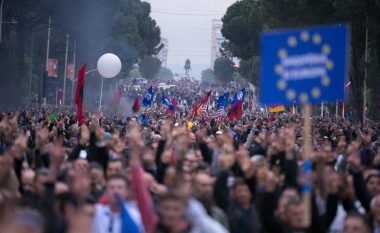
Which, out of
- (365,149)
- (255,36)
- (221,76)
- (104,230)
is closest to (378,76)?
(365,149)

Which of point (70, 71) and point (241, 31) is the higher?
point (241, 31)

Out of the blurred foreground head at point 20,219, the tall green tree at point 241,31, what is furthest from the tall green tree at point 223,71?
the blurred foreground head at point 20,219

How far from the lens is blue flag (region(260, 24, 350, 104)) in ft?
30.0

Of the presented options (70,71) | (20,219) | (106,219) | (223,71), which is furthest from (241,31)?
(20,219)

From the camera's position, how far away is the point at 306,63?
9.11 m

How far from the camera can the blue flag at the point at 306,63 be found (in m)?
9.14

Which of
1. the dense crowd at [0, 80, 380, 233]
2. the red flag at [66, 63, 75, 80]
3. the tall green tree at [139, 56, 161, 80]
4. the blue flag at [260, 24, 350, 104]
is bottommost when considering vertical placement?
the tall green tree at [139, 56, 161, 80]

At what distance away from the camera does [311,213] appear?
9.17 m

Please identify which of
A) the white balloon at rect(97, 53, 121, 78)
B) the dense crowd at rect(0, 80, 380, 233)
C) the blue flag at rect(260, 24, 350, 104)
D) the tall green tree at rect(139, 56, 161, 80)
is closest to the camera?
the dense crowd at rect(0, 80, 380, 233)

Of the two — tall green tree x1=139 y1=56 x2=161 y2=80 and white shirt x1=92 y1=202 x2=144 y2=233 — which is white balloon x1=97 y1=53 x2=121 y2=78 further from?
tall green tree x1=139 y1=56 x2=161 y2=80

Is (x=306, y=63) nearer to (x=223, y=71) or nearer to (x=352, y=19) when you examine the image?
(x=352, y=19)

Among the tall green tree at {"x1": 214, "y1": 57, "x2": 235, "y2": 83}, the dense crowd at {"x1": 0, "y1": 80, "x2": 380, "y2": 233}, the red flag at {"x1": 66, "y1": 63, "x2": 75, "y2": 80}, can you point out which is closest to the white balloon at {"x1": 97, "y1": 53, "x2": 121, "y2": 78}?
the dense crowd at {"x1": 0, "y1": 80, "x2": 380, "y2": 233}

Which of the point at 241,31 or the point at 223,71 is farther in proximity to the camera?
the point at 223,71

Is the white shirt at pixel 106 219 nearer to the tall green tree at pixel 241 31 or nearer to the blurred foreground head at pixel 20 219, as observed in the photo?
the blurred foreground head at pixel 20 219
